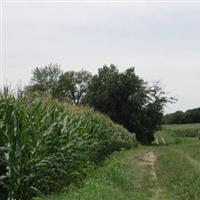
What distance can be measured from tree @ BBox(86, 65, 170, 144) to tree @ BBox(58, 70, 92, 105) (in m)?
3.58

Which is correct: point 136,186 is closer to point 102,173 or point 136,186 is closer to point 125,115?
point 102,173

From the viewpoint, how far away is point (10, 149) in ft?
31.6

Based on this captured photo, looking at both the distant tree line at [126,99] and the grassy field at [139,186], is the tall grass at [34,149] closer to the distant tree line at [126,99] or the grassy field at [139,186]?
the grassy field at [139,186]

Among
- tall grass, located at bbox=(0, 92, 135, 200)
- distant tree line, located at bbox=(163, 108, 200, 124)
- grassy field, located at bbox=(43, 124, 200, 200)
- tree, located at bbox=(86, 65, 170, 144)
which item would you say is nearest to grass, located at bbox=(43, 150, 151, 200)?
grassy field, located at bbox=(43, 124, 200, 200)

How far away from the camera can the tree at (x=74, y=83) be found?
6800 cm

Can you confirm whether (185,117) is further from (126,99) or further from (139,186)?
(139,186)

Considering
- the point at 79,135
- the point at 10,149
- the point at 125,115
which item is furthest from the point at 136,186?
the point at 125,115

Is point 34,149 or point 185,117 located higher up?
point 185,117

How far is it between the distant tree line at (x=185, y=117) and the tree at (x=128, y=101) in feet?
118

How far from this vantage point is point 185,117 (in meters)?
104

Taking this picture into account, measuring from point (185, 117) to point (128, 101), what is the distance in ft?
141

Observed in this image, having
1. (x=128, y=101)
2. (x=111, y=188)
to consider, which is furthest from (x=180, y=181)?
(x=128, y=101)

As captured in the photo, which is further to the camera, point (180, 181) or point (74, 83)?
point (74, 83)

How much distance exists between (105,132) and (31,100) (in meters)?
12.0
